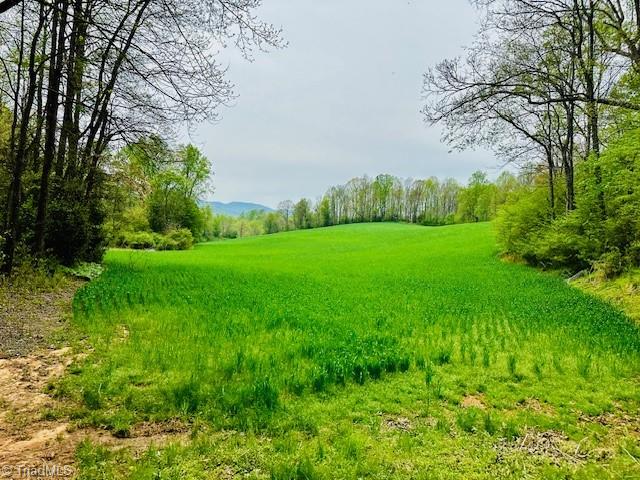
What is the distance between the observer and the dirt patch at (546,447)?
3441mm

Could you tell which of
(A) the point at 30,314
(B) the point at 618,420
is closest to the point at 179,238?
(A) the point at 30,314

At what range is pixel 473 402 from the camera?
15.3 feet

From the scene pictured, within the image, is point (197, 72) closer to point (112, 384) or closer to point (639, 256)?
point (112, 384)

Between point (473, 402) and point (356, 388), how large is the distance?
1416 mm

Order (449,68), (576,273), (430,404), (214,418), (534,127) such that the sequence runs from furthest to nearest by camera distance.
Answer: (534,127) → (576,273) → (449,68) → (430,404) → (214,418)

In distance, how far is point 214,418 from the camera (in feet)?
12.7

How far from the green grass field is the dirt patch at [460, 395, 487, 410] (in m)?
0.03

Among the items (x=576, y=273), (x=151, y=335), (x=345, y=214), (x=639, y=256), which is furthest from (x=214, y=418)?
(x=345, y=214)

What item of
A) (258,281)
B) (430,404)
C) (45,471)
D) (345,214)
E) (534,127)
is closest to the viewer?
(45,471)

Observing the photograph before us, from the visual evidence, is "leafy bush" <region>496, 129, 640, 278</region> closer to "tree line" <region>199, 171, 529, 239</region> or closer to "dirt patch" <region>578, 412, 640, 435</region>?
"dirt patch" <region>578, 412, 640, 435</region>

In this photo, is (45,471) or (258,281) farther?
(258,281)

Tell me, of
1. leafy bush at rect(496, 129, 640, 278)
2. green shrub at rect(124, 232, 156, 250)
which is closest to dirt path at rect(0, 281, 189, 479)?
leafy bush at rect(496, 129, 640, 278)

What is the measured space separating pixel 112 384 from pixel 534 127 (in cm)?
2337

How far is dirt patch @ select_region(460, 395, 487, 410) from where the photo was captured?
4.52 metres
